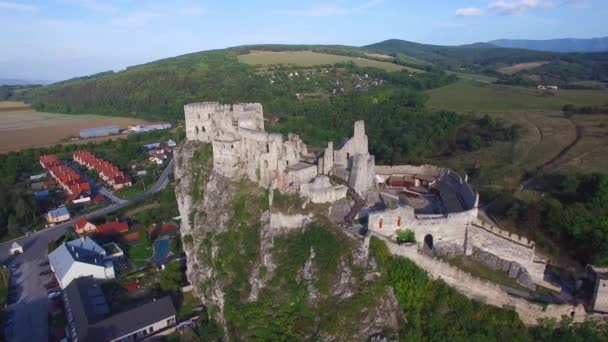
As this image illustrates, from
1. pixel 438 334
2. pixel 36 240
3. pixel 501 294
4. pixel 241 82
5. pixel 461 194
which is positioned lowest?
pixel 36 240

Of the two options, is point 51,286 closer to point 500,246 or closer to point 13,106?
point 500,246

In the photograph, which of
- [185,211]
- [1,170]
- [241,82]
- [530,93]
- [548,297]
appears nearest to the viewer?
[548,297]

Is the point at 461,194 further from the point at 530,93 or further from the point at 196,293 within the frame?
the point at 530,93

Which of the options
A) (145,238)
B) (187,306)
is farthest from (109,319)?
(145,238)

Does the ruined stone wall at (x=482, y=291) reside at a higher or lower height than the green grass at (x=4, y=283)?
higher

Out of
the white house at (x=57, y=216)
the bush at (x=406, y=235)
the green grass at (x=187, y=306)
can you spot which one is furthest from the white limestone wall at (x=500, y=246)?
the white house at (x=57, y=216)

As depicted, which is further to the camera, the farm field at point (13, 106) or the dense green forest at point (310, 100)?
the farm field at point (13, 106)

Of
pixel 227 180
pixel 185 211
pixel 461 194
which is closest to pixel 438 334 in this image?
pixel 461 194

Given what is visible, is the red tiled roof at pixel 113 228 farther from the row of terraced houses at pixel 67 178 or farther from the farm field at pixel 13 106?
the farm field at pixel 13 106
